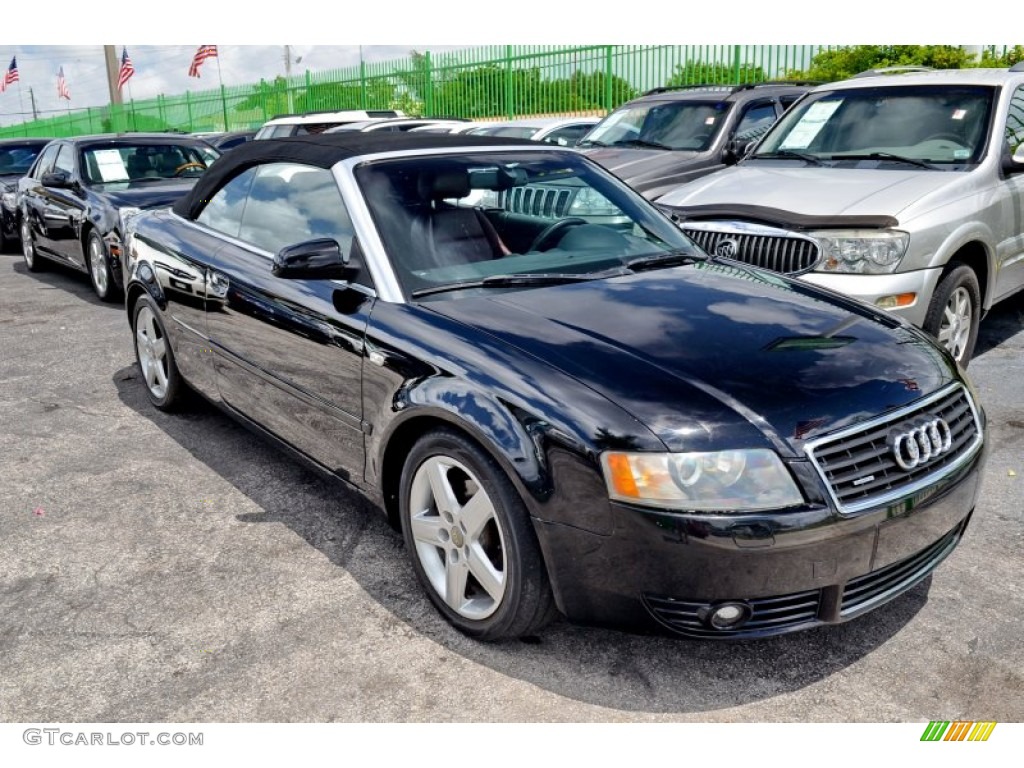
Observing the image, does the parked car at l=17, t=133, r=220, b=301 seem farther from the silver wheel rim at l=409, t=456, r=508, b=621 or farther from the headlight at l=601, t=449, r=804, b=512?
the headlight at l=601, t=449, r=804, b=512

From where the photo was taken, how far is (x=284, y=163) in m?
4.25

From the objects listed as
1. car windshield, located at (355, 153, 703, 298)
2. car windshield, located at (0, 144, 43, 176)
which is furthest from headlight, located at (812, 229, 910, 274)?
car windshield, located at (0, 144, 43, 176)

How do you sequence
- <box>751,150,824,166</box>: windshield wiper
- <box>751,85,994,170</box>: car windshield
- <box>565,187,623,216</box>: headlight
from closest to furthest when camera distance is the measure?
<box>565,187,623,216</box>: headlight < <box>751,85,994,170</box>: car windshield < <box>751,150,824,166</box>: windshield wiper

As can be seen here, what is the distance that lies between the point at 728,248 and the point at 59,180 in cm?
671

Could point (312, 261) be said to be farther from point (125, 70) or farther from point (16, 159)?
point (125, 70)

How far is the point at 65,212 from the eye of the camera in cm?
927

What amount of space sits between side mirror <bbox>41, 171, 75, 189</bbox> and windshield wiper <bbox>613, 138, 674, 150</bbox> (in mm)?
5293

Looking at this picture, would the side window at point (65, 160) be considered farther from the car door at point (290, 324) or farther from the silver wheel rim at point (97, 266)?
the car door at point (290, 324)

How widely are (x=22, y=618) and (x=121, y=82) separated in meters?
28.8

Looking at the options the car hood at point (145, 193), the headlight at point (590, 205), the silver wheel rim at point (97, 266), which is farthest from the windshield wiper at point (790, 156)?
the silver wheel rim at point (97, 266)

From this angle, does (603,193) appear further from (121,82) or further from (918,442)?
(121,82)

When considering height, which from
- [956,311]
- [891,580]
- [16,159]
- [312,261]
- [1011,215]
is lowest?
[891,580]

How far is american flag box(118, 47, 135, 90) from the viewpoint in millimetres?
28669
